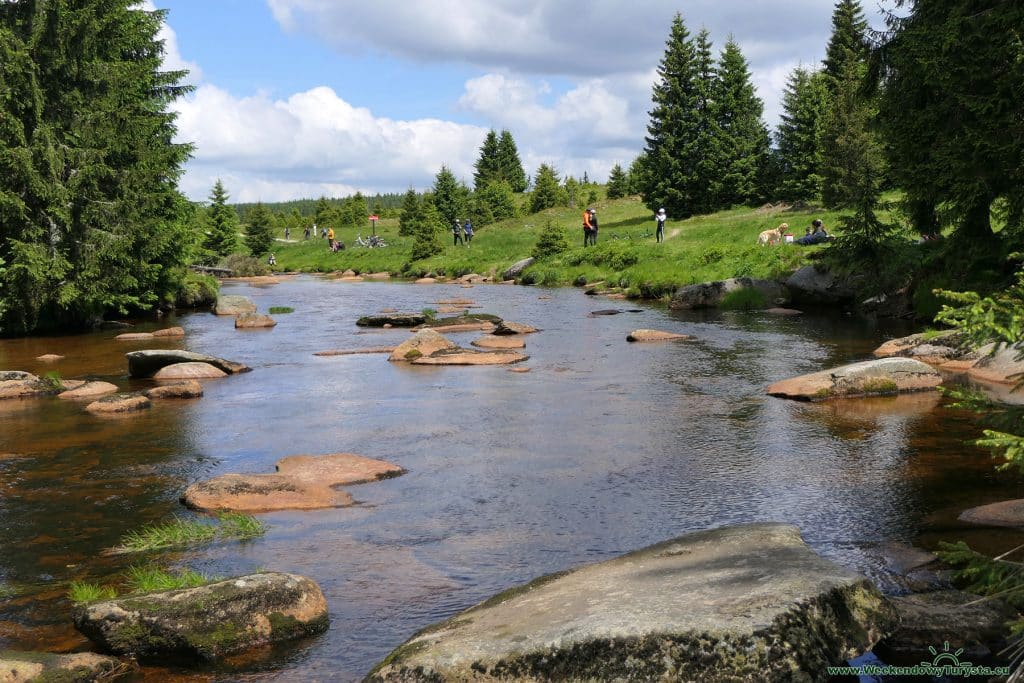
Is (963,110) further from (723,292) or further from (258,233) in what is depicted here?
(258,233)

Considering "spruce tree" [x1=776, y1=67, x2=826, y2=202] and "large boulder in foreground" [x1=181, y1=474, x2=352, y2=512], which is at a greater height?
"spruce tree" [x1=776, y1=67, x2=826, y2=202]

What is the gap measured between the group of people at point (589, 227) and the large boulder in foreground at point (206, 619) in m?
43.1

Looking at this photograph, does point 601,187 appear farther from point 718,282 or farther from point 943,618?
point 943,618

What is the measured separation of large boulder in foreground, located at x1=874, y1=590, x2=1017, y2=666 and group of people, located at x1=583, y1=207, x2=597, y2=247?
43.2 meters

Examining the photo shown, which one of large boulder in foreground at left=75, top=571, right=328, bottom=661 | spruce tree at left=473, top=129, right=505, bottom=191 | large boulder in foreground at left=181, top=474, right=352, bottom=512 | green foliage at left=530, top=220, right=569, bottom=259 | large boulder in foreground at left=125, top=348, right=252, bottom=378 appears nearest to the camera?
large boulder in foreground at left=75, top=571, right=328, bottom=661

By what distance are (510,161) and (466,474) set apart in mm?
92099

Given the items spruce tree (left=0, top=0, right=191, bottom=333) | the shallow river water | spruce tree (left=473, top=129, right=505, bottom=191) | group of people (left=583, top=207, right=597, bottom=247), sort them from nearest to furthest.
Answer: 1. the shallow river water
2. spruce tree (left=0, top=0, right=191, bottom=333)
3. group of people (left=583, top=207, right=597, bottom=247)
4. spruce tree (left=473, top=129, right=505, bottom=191)

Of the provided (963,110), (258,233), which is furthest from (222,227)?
(963,110)

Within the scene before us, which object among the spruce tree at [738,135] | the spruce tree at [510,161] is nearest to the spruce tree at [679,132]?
the spruce tree at [738,135]

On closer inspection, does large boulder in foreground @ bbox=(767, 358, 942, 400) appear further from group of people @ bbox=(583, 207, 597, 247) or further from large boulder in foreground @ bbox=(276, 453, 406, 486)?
group of people @ bbox=(583, 207, 597, 247)

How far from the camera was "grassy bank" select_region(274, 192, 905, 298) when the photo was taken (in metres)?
34.8

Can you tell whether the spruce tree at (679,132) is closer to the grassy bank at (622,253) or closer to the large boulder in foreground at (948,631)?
the grassy bank at (622,253)

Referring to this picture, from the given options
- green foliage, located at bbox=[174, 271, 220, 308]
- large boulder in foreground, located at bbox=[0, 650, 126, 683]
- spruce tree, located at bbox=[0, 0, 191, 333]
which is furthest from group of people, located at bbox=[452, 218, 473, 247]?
large boulder in foreground, located at bbox=[0, 650, 126, 683]

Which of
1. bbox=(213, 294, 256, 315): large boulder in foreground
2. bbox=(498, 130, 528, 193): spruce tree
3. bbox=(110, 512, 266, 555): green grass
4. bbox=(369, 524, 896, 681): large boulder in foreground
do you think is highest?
bbox=(498, 130, 528, 193): spruce tree
